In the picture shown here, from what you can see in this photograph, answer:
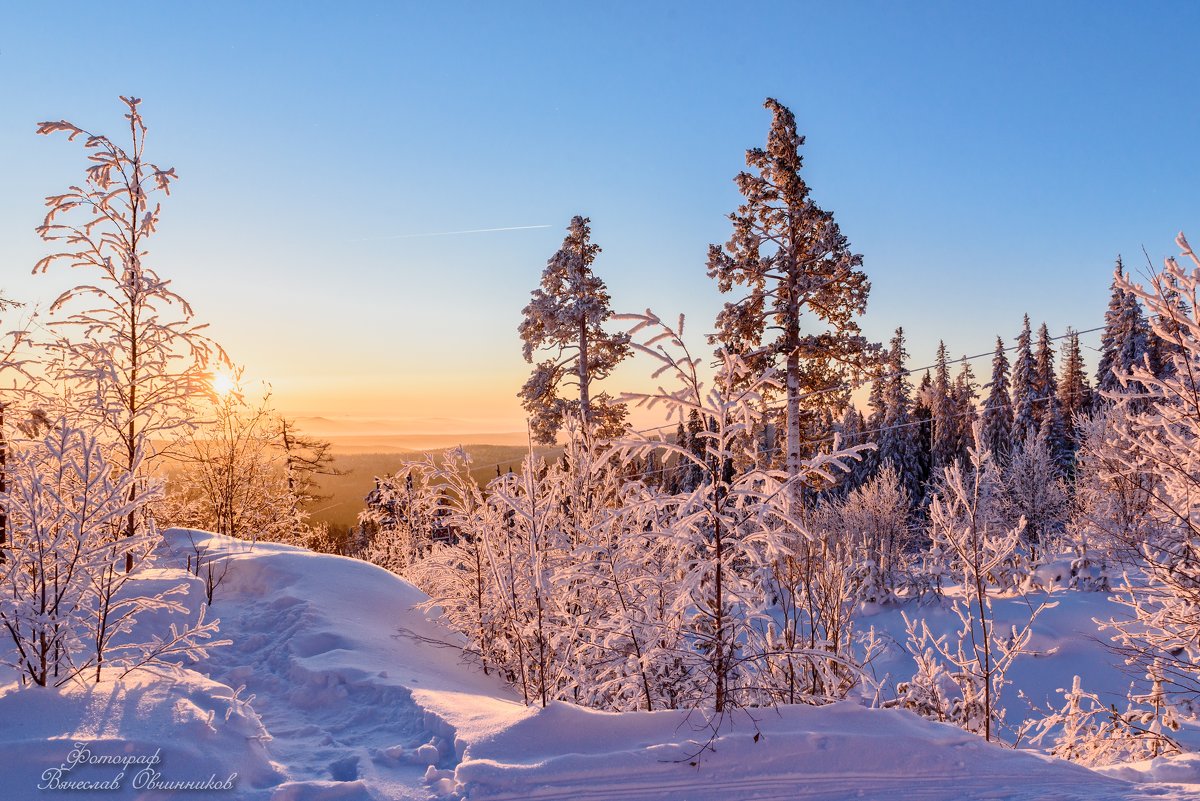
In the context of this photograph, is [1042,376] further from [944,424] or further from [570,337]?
[570,337]

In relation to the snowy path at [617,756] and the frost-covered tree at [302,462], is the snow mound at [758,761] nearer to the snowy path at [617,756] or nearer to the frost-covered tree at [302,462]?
the snowy path at [617,756]

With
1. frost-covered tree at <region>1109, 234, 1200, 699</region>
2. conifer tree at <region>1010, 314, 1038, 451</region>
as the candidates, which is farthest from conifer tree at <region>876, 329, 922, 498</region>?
frost-covered tree at <region>1109, 234, 1200, 699</region>

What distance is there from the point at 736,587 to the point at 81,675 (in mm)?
4832

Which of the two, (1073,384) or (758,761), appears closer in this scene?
(758,761)

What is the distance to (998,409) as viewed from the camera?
136ft

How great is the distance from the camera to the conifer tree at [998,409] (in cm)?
4106

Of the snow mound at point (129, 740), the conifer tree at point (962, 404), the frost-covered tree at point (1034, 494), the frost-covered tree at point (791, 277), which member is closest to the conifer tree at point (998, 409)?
the conifer tree at point (962, 404)

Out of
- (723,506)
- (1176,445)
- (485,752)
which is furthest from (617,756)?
(1176,445)


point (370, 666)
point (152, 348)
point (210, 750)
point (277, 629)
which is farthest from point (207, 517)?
point (210, 750)

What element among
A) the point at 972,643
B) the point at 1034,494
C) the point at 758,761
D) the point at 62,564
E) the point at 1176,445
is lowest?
the point at 1034,494

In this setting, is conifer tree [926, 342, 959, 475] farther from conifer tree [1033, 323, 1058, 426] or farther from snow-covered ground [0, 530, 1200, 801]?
snow-covered ground [0, 530, 1200, 801]

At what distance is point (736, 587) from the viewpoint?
4.29 meters

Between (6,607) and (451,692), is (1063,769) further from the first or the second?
(6,607)

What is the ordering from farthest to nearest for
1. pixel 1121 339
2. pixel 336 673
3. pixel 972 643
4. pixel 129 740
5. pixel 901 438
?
pixel 901 438 < pixel 1121 339 < pixel 336 673 < pixel 972 643 < pixel 129 740
